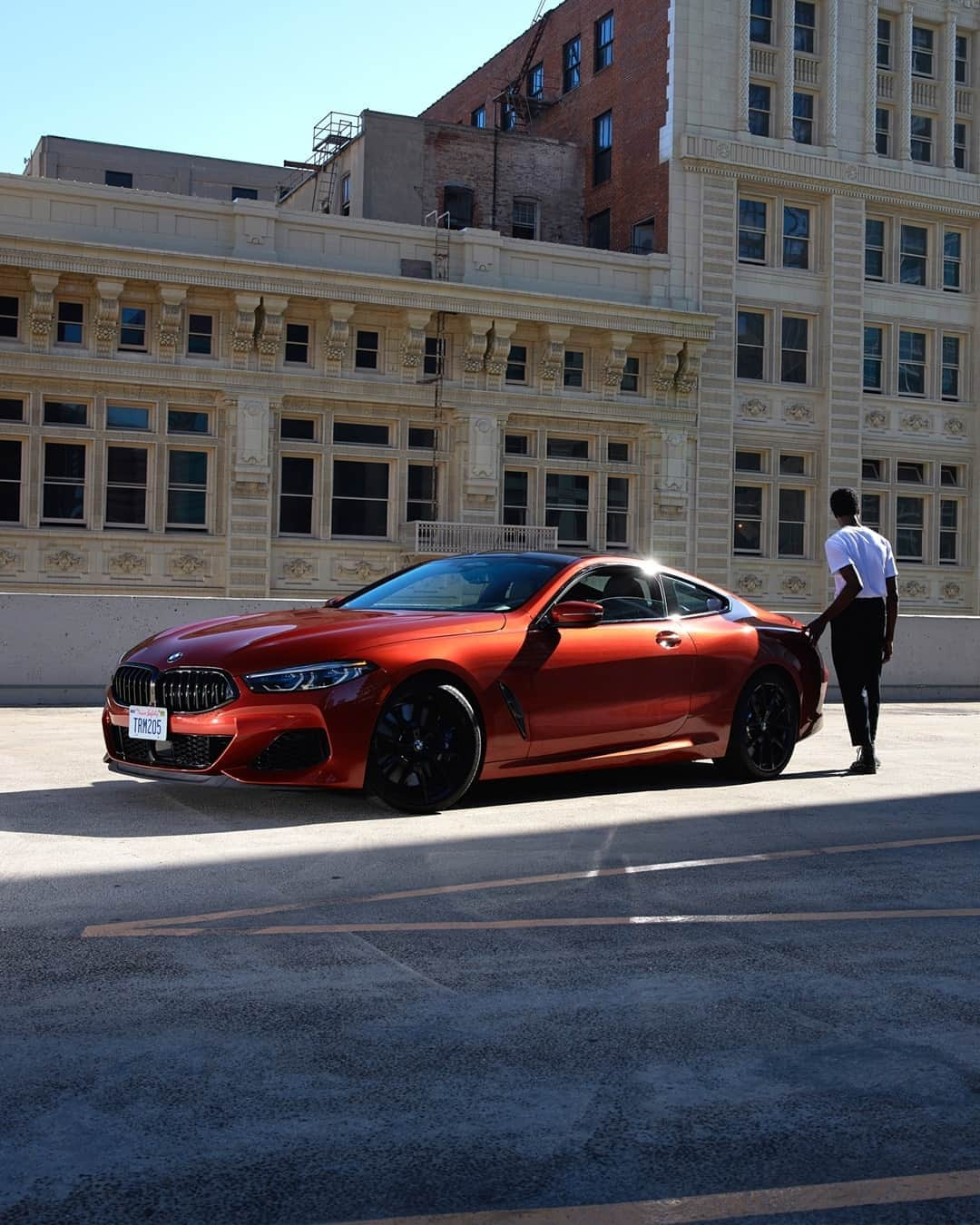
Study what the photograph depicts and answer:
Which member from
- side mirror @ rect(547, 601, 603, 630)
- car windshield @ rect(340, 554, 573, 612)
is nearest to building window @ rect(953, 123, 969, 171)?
car windshield @ rect(340, 554, 573, 612)

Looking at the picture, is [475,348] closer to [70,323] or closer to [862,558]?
[70,323]

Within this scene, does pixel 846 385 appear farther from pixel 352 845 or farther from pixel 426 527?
pixel 352 845

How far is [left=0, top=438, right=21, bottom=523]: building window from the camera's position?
3503 cm

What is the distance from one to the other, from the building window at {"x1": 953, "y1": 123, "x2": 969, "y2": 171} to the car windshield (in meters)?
40.2

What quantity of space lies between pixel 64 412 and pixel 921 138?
84.6 feet

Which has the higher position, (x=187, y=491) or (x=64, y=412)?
(x=64, y=412)

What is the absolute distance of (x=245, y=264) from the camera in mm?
35625

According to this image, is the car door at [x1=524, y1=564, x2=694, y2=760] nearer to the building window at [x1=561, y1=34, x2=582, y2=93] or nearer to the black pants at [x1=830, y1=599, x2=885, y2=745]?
the black pants at [x1=830, y1=599, x2=885, y2=745]

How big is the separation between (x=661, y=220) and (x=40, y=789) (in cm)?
3435

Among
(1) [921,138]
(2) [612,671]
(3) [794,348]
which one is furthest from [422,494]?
(2) [612,671]

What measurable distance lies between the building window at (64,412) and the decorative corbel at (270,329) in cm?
423

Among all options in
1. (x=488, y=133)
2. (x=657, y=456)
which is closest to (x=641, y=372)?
(x=657, y=456)

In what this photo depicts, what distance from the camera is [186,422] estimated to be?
119ft

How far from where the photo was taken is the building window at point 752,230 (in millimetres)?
42000
